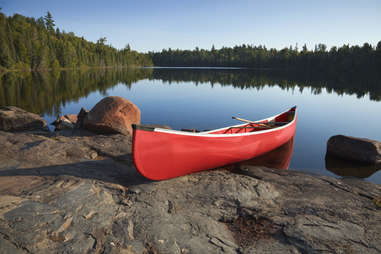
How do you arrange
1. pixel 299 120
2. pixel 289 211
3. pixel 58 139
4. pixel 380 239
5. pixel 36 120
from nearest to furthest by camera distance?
pixel 380 239
pixel 289 211
pixel 58 139
pixel 36 120
pixel 299 120

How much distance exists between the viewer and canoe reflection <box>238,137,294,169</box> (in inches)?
333

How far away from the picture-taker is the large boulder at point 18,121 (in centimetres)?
932

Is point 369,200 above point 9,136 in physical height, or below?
below

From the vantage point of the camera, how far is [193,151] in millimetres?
5727

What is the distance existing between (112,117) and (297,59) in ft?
319

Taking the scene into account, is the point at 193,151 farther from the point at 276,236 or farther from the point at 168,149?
the point at 276,236

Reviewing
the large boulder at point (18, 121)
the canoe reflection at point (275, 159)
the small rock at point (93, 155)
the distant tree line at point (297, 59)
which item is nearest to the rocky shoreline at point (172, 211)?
the small rock at point (93, 155)

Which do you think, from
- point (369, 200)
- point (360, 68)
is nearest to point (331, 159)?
point (369, 200)

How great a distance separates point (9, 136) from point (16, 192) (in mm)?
4371

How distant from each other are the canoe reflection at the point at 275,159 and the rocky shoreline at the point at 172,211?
6.26 feet

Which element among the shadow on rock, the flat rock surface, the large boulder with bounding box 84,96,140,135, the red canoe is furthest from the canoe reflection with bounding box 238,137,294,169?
the large boulder with bounding box 84,96,140,135

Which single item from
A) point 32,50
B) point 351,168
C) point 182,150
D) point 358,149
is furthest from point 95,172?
point 32,50

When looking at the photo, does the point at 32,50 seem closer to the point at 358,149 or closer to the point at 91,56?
the point at 91,56

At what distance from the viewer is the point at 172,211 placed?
414cm
